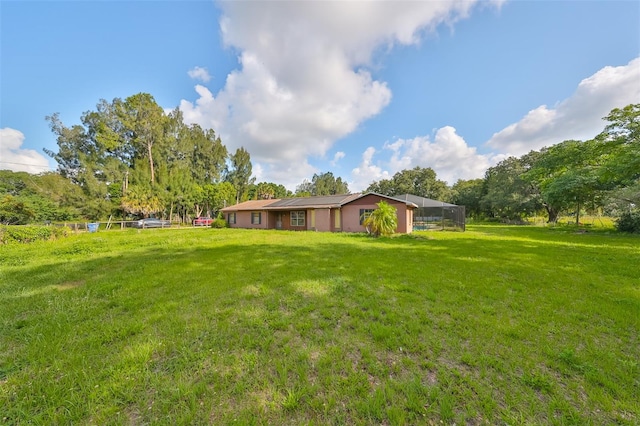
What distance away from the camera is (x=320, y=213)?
62.5 ft

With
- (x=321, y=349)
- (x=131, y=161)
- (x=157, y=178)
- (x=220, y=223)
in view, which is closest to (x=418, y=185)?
(x=220, y=223)

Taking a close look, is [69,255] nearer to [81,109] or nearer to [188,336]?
[188,336]

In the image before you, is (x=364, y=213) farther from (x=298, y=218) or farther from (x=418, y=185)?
(x=418, y=185)

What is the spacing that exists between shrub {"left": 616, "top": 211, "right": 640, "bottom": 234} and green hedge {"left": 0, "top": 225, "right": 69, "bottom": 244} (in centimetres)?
3410

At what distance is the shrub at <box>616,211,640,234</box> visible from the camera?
1503 centimetres

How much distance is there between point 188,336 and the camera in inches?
121

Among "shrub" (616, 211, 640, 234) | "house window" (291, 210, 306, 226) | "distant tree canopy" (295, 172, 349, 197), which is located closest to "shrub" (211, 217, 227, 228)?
"house window" (291, 210, 306, 226)

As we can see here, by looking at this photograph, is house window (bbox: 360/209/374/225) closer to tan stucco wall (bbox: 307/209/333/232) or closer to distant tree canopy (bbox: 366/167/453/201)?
tan stucco wall (bbox: 307/209/333/232)

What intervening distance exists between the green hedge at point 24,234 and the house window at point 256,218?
1290 centimetres

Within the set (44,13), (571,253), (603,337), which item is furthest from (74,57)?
(571,253)

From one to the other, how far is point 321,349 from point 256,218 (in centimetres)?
2112

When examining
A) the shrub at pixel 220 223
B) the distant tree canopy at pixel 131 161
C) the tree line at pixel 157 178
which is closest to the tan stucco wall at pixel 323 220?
the shrub at pixel 220 223

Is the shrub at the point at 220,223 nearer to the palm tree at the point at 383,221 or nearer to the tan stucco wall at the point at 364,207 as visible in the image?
the tan stucco wall at the point at 364,207

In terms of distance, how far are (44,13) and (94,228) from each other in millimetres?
18410
